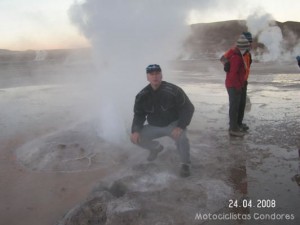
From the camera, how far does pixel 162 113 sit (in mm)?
4230

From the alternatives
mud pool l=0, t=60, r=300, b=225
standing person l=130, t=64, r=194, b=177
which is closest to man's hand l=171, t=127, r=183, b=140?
standing person l=130, t=64, r=194, b=177

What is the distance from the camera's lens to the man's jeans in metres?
4.17

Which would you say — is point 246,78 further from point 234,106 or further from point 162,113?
point 162,113

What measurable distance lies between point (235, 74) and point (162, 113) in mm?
2007

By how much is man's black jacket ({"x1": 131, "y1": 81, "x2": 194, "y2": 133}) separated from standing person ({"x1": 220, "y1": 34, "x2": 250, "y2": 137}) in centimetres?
186

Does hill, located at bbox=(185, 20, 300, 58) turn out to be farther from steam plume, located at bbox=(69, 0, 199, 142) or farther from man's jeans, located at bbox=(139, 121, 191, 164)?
man's jeans, located at bbox=(139, 121, 191, 164)

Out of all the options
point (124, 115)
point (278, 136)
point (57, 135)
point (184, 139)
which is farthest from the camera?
point (124, 115)

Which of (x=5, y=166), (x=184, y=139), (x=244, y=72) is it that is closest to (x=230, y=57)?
(x=244, y=72)

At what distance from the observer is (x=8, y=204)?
389 cm

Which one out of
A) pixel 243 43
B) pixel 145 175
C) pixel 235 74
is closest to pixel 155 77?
pixel 145 175

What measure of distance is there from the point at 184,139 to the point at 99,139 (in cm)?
199

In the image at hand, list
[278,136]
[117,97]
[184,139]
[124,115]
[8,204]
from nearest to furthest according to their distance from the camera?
[8,204]
[184,139]
[278,136]
[124,115]
[117,97]

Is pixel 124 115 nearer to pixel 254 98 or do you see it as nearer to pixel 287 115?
pixel 287 115

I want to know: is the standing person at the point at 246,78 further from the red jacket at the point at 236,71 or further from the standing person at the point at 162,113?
the standing person at the point at 162,113
